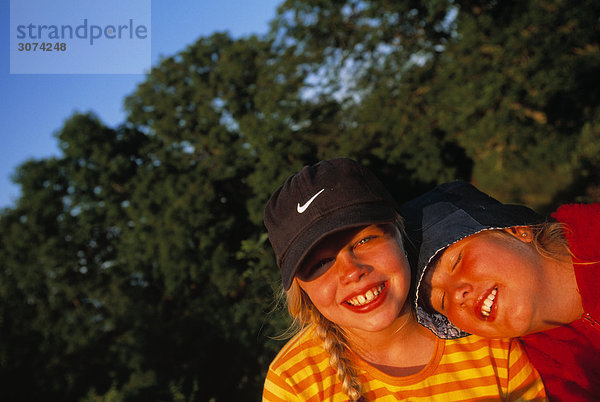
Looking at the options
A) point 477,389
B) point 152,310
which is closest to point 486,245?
point 477,389

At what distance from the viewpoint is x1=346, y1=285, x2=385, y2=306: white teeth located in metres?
1.88

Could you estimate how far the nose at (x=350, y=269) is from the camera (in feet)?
6.06

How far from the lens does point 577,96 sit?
9.06m

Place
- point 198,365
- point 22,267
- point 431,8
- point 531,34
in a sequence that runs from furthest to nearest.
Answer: point 22,267, point 431,8, point 531,34, point 198,365

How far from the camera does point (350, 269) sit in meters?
1.86

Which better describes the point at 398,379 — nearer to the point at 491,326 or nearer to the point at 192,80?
the point at 491,326

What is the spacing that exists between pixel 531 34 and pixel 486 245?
8489 mm

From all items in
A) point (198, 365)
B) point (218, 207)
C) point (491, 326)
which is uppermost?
point (218, 207)

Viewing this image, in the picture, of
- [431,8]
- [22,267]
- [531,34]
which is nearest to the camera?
[531,34]

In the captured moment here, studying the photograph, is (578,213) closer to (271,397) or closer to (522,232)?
(522,232)

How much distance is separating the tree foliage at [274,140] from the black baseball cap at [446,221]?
14.6 feet

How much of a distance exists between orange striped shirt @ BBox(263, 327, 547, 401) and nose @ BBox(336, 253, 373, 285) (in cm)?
44

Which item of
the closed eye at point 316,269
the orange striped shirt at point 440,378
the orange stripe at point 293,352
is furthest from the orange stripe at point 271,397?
the closed eye at point 316,269

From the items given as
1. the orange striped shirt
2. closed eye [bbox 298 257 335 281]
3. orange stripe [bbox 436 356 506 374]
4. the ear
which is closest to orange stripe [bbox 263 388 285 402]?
the orange striped shirt
